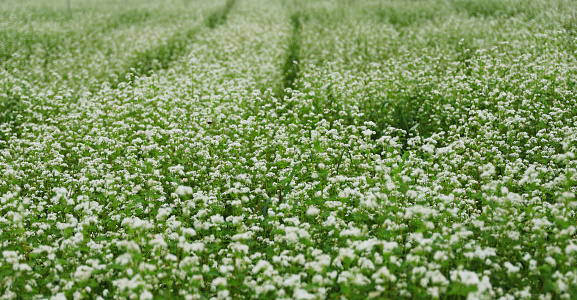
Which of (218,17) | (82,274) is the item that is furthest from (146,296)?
(218,17)

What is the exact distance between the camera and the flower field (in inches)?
175

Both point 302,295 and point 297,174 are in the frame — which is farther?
point 297,174

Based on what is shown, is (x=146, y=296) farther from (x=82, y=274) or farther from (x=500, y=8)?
(x=500, y=8)

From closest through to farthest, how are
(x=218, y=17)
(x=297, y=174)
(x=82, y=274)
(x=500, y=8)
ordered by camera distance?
(x=82, y=274) → (x=297, y=174) → (x=500, y=8) → (x=218, y=17)

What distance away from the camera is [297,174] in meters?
7.03

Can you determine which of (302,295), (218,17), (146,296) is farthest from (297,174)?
(218,17)

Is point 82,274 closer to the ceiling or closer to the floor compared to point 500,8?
closer to the ceiling

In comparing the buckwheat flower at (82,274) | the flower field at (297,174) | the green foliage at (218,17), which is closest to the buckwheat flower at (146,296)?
the flower field at (297,174)

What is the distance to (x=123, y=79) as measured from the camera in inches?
528

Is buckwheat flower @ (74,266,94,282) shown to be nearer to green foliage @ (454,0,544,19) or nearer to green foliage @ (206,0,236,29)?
green foliage @ (206,0,236,29)

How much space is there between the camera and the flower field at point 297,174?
4445 mm

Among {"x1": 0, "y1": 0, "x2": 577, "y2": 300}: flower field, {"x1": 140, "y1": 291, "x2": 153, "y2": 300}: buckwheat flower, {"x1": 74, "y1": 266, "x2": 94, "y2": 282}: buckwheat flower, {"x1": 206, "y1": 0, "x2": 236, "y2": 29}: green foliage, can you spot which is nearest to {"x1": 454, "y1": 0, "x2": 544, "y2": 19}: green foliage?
{"x1": 0, "y1": 0, "x2": 577, "y2": 300}: flower field

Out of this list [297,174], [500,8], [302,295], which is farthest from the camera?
[500,8]

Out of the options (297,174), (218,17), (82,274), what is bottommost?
(218,17)
